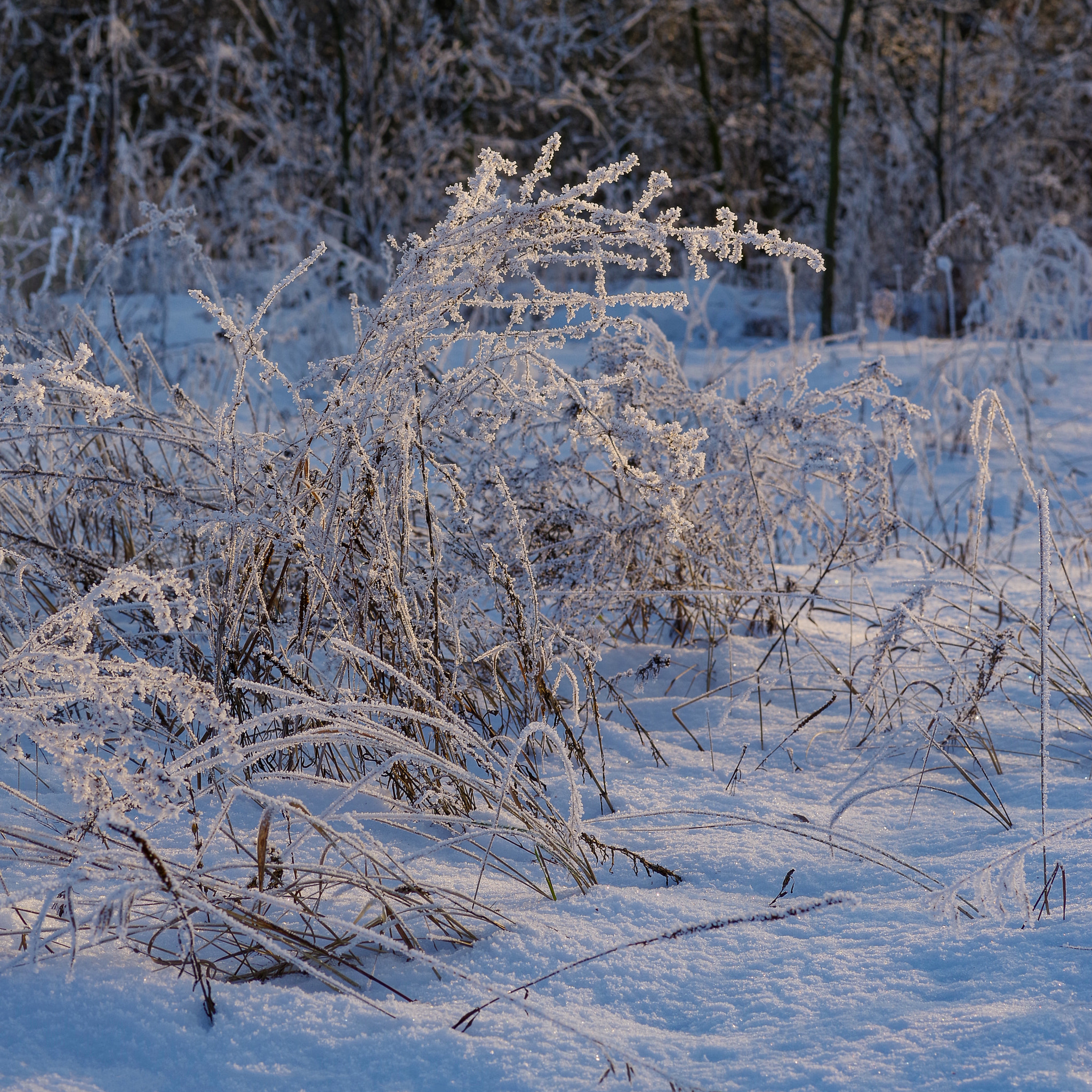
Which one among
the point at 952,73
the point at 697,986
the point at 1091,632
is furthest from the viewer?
the point at 952,73

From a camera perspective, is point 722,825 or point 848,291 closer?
point 722,825

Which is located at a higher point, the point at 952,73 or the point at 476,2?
the point at 476,2

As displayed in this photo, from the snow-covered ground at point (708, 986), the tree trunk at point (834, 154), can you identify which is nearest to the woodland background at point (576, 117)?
the tree trunk at point (834, 154)

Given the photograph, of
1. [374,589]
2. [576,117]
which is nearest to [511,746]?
[374,589]

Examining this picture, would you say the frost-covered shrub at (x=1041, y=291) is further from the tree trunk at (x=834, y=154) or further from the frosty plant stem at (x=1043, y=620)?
the frosty plant stem at (x=1043, y=620)

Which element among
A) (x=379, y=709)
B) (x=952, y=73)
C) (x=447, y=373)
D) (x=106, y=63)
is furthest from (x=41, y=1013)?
(x=106, y=63)

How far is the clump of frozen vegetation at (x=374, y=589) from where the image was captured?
41.7 inches

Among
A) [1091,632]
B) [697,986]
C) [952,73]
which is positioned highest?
[952,73]

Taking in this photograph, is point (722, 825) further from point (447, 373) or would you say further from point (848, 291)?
point (848, 291)

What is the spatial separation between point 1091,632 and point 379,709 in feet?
4.14

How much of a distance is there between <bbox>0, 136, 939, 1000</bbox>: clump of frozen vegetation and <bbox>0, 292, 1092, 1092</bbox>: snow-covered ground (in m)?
0.05

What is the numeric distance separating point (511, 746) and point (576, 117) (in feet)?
30.3

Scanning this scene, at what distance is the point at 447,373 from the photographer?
1.56m

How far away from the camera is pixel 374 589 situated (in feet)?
5.07
